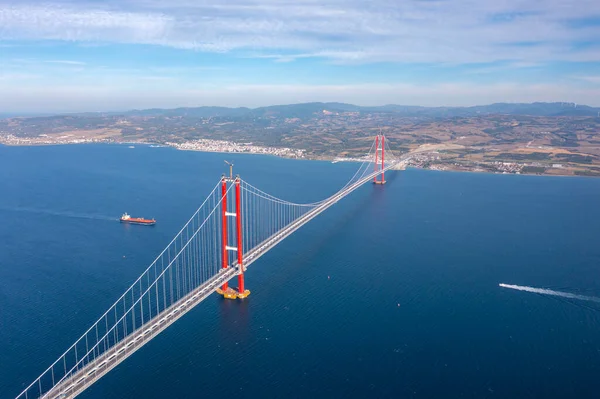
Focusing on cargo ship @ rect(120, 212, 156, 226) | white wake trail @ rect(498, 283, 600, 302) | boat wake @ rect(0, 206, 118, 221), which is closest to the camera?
white wake trail @ rect(498, 283, 600, 302)

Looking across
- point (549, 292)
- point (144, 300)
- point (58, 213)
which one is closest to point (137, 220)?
point (58, 213)

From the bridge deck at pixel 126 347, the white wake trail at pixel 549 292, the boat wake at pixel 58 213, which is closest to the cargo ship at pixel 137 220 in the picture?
the boat wake at pixel 58 213

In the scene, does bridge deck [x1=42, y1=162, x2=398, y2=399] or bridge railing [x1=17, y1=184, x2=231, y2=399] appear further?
bridge railing [x1=17, y1=184, x2=231, y2=399]

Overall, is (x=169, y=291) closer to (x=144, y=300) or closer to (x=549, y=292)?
(x=144, y=300)

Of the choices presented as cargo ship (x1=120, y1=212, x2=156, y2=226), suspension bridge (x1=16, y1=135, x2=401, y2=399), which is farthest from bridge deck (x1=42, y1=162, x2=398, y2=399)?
cargo ship (x1=120, y1=212, x2=156, y2=226)

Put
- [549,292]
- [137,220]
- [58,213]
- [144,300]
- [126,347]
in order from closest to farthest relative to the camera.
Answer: [126,347] < [144,300] < [549,292] < [137,220] < [58,213]

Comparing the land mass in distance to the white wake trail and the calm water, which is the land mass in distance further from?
the white wake trail
